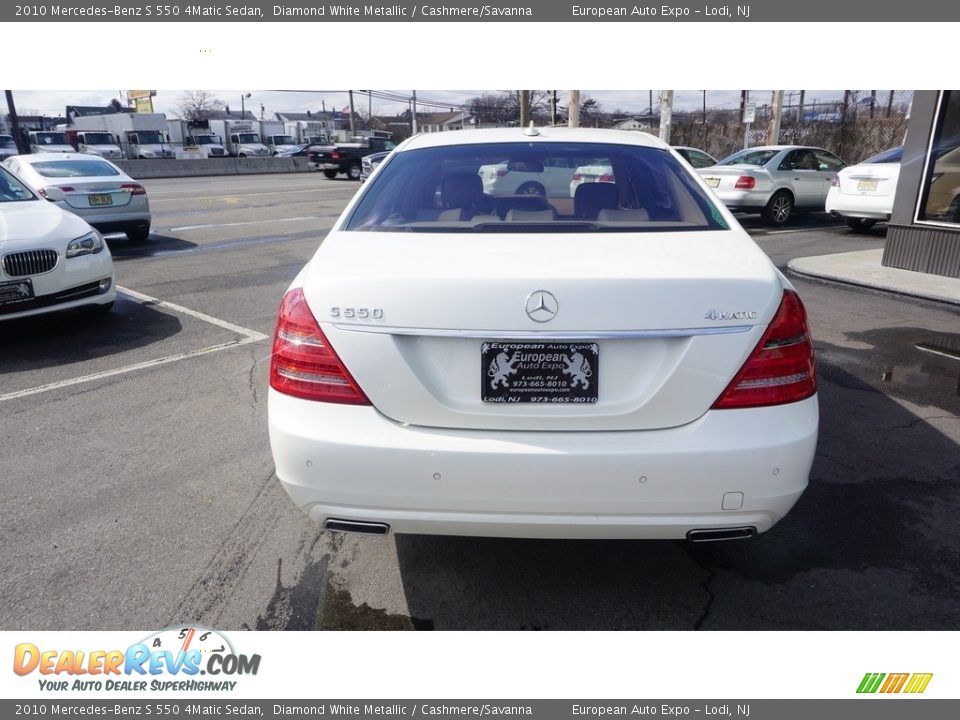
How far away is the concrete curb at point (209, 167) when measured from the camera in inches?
1238

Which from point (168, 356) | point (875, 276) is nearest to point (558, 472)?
point (168, 356)

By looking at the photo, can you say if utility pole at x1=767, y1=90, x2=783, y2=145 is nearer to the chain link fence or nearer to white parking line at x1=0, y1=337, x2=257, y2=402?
the chain link fence

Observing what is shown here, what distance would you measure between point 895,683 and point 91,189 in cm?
1192

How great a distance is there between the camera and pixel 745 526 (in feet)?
7.51

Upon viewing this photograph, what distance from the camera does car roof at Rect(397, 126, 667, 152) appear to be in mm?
3439

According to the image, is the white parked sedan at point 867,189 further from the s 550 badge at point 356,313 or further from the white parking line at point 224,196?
the white parking line at point 224,196

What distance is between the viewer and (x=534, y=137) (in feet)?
11.5

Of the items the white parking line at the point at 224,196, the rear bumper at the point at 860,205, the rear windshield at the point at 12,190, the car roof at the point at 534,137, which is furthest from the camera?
the white parking line at the point at 224,196

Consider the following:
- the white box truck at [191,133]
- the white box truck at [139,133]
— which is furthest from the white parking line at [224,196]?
the white box truck at [191,133]

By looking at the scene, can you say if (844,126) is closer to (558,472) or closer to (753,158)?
(753,158)

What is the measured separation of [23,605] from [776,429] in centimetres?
275

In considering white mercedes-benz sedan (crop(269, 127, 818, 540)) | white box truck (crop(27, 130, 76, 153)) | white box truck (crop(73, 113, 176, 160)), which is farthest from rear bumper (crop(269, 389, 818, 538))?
white box truck (crop(73, 113, 176, 160))

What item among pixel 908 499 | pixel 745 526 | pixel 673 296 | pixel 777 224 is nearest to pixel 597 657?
pixel 745 526

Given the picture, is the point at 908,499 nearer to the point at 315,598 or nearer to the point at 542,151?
the point at 542,151
